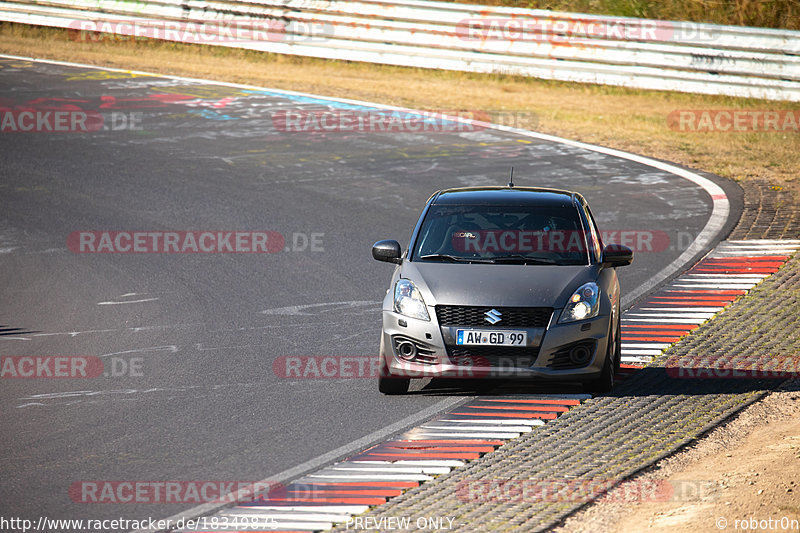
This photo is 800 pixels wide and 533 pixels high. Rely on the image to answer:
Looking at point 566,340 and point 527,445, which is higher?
point 566,340

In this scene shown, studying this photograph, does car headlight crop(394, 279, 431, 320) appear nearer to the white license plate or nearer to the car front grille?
the car front grille

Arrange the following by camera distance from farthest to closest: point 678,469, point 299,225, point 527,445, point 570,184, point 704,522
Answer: point 570,184, point 299,225, point 527,445, point 678,469, point 704,522

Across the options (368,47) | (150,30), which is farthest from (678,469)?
(150,30)

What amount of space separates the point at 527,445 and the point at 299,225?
758 cm

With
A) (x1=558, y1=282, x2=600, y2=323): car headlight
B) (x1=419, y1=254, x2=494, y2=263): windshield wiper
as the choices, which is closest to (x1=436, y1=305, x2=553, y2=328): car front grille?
(x1=558, y1=282, x2=600, y2=323): car headlight

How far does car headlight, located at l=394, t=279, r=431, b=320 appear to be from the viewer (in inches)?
342

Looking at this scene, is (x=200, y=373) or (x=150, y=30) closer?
(x=200, y=373)

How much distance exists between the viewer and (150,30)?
28953 millimetres

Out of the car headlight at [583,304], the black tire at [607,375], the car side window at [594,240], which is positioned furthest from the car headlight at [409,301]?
the car side window at [594,240]

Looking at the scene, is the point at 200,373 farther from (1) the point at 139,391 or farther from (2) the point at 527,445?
(2) the point at 527,445

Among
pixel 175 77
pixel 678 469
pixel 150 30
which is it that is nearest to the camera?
pixel 678 469

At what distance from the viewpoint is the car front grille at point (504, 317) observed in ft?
27.7

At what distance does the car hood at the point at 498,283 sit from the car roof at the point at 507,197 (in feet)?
3.20

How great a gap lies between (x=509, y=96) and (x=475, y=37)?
2.12 m
